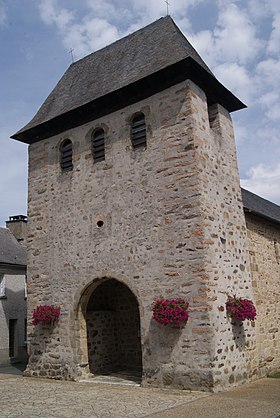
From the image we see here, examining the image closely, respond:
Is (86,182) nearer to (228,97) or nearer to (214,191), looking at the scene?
(214,191)

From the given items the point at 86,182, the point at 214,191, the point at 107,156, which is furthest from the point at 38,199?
the point at 214,191

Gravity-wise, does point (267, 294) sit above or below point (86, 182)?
below

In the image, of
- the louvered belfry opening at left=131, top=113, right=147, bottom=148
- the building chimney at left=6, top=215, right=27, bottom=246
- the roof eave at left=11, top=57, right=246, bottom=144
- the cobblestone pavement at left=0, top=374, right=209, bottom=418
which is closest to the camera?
the cobblestone pavement at left=0, top=374, right=209, bottom=418

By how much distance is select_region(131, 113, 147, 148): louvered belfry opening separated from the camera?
10.3 m

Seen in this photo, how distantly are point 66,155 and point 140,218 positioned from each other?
11.0 ft

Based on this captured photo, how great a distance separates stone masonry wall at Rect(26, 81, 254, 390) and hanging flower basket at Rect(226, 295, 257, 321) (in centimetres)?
24

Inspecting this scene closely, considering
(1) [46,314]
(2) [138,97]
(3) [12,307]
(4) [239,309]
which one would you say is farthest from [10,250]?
(4) [239,309]

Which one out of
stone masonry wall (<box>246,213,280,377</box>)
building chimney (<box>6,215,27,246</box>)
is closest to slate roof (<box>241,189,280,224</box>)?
stone masonry wall (<box>246,213,280,377</box>)

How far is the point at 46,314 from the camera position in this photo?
35.4 feet

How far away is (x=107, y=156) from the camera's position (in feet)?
35.4

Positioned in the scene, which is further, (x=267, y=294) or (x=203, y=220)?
(x=267, y=294)

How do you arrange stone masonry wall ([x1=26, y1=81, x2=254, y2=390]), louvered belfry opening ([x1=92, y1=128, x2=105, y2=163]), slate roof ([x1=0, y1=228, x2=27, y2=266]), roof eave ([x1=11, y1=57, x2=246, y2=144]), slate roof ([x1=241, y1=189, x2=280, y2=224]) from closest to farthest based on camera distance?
stone masonry wall ([x1=26, y1=81, x2=254, y2=390])
roof eave ([x1=11, y1=57, x2=246, y2=144])
louvered belfry opening ([x1=92, y1=128, x2=105, y2=163])
slate roof ([x1=241, y1=189, x2=280, y2=224])
slate roof ([x1=0, y1=228, x2=27, y2=266])

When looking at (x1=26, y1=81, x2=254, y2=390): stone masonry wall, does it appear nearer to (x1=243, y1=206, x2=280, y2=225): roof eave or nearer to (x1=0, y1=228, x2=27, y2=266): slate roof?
(x1=243, y1=206, x2=280, y2=225): roof eave

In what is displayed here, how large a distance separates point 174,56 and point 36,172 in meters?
5.09
